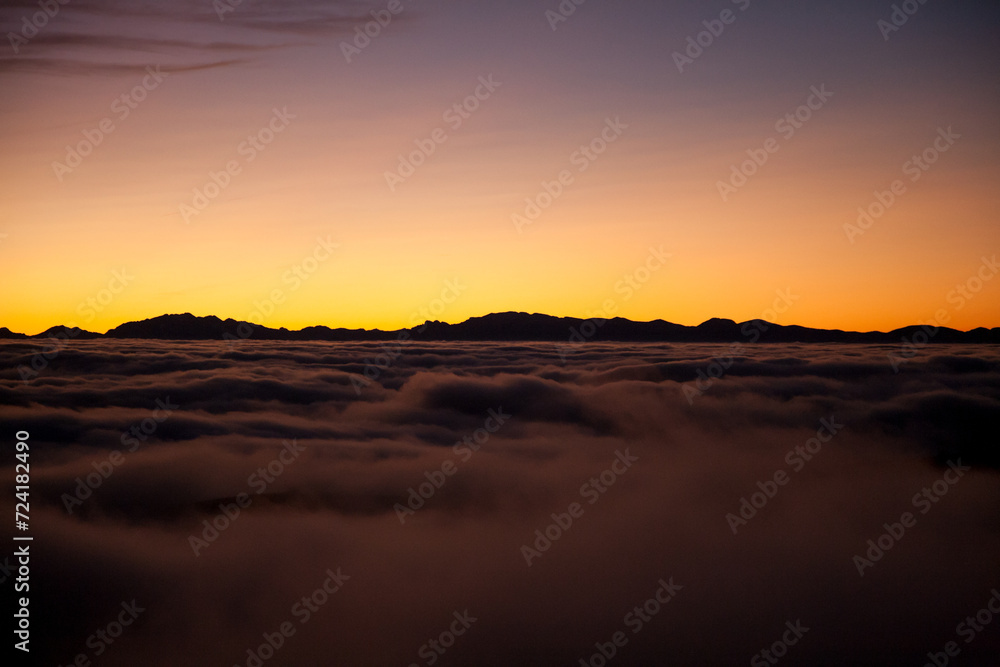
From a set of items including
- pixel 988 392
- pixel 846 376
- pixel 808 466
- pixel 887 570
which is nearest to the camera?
pixel 887 570

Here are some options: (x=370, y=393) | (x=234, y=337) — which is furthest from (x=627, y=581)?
(x=234, y=337)

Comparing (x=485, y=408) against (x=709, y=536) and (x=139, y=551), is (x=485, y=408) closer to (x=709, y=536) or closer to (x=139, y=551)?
(x=709, y=536)

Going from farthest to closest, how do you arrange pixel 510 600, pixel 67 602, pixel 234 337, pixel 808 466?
pixel 234 337 → pixel 808 466 → pixel 510 600 → pixel 67 602

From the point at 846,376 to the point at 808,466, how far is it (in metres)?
38.9

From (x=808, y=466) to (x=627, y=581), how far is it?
26.9 meters

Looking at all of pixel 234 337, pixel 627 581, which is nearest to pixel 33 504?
pixel 627 581

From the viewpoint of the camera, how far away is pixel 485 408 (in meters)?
53.8

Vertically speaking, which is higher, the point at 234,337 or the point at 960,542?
the point at 234,337

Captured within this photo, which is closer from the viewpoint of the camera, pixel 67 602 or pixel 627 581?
pixel 67 602

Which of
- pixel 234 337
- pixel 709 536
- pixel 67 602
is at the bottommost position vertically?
Answer: pixel 709 536

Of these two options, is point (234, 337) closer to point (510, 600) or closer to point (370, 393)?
point (370, 393)

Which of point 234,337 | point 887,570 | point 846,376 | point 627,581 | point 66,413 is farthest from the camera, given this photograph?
point 234,337

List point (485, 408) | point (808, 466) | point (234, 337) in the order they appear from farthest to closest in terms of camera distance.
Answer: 1. point (234, 337)
2. point (485, 408)
3. point (808, 466)

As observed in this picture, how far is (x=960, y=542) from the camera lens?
64.5 ft
